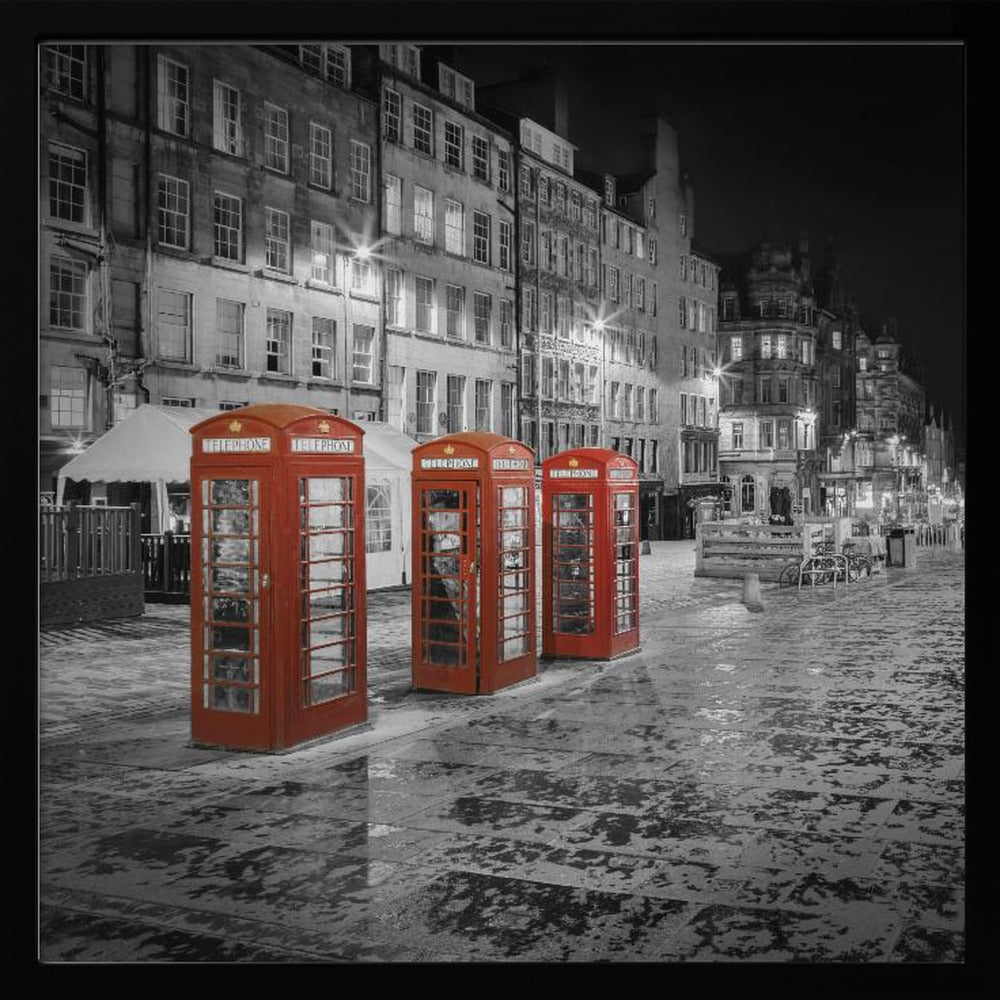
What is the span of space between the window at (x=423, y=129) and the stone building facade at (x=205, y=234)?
3.06m

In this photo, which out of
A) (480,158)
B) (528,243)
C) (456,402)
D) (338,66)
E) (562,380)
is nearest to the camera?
(338,66)

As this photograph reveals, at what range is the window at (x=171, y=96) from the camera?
2323 cm

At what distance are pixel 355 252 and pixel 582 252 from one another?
62.6 ft

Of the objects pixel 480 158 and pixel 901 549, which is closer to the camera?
pixel 901 549

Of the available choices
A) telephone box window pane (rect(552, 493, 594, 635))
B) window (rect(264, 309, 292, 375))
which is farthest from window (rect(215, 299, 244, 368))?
telephone box window pane (rect(552, 493, 594, 635))

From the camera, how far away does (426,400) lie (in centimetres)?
3316

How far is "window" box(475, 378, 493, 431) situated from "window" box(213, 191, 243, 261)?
11856 millimetres

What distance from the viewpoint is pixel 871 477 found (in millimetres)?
81875

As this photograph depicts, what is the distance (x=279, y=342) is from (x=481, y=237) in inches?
485

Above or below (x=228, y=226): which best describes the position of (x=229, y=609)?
below

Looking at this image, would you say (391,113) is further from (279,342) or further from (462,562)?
(462,562)

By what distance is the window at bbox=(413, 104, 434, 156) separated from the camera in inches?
1302

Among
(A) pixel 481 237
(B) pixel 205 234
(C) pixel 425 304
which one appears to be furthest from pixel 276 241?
(A) pixel 481 237

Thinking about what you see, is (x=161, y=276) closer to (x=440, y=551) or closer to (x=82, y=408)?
(x=82, y=408)
